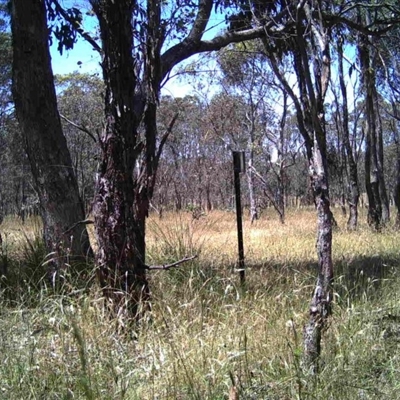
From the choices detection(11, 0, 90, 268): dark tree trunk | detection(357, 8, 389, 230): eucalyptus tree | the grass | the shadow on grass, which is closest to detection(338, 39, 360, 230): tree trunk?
detection(357, 8, 389, 230): eucalyptus tree

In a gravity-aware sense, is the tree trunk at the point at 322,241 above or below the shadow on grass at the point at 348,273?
above

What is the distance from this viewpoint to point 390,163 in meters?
46.2

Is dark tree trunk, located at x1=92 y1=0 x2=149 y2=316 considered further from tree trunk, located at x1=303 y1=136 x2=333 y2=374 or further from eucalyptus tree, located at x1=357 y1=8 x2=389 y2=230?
eucalyptus tree, located at x1=357 y1=8 x2=389 y2=230

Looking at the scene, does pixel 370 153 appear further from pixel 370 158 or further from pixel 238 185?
pixel 238 185

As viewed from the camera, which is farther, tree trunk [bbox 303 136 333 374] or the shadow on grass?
the shadow on grass

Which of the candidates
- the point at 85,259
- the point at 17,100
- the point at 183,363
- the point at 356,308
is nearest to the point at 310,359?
the point at 183,363

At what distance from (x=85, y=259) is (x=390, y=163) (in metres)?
45.0

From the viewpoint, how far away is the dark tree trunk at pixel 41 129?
17.8 ft

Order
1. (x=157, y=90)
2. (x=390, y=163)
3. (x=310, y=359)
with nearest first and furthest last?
(x=310, y=359)
(x=157, y=90)
(x=390, y=163)

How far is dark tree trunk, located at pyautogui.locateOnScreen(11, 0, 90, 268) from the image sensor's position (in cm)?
543

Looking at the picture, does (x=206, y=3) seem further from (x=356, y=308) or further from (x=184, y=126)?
(x=184, y=126)

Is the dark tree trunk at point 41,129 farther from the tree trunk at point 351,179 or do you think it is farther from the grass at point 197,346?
the tree trunk at point 351,179

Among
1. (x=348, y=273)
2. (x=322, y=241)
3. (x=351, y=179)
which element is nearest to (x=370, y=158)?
(x=351, y=179)

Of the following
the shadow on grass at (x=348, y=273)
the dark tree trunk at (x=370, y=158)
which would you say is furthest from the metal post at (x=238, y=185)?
the dark tree trunk at (x=370, y=158)
